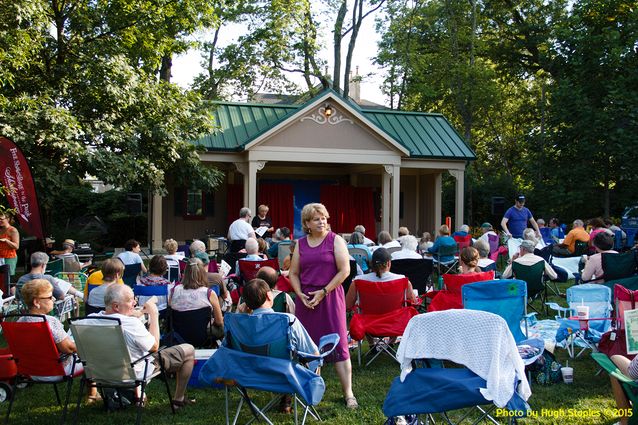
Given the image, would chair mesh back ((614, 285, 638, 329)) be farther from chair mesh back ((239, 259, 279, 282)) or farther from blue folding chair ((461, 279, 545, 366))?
chair mesh back ((239, 259, 279, 282))

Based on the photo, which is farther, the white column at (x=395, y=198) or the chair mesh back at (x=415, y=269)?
the white column at (x=395, y=198)

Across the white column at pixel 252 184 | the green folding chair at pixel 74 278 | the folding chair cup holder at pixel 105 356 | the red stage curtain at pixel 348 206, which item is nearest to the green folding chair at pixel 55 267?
the green folding chair at pixel 74 278

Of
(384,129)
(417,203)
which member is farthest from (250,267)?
(417,203)

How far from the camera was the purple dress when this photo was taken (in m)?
4.86

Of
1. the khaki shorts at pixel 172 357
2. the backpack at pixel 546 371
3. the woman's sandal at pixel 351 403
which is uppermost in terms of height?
the khaki shorts at pixel 172 357

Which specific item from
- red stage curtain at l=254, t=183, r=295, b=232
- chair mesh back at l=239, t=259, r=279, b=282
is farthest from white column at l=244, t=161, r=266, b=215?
chair mesh back at l=239, t=259, r=279, b=282

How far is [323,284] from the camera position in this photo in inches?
192

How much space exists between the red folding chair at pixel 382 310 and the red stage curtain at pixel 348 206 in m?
13.8

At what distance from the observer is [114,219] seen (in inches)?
819

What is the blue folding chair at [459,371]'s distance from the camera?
3.60 meters

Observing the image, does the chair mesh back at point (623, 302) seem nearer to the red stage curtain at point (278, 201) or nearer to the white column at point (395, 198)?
the white column at point (395, 198)

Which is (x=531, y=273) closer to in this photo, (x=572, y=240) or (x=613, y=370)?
(x=613, y=370)

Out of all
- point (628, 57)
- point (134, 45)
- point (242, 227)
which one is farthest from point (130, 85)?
point (628, 57)

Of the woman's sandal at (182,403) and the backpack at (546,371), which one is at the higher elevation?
the backpack at (546,371)
